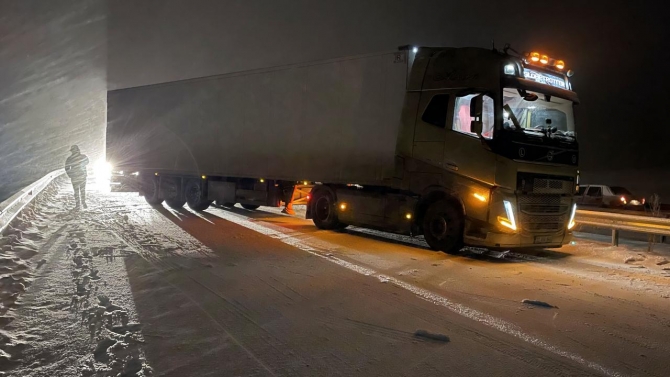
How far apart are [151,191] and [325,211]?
847 cm

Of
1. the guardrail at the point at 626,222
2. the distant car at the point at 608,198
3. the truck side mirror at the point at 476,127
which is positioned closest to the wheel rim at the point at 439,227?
the truck side mirror at the point at 476,127

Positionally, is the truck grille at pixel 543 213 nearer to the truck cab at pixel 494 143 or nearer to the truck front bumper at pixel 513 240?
the truck cab at pixel 494 143

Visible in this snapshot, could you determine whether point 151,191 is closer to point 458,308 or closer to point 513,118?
point 513,118

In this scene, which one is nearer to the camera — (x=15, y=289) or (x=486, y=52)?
(x=15, y=289)

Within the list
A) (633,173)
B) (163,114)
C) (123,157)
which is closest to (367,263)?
(163,114)

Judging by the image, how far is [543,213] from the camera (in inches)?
347

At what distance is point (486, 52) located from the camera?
29.3 feet

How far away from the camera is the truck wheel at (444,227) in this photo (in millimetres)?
9180

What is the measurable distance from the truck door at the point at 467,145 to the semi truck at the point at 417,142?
2cm

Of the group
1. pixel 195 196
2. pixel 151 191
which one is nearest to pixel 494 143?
pixel 195 196

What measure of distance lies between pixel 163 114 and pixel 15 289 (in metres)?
11.3

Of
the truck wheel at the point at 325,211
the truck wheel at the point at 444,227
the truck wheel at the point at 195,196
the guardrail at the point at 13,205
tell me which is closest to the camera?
the guardrail at the point at 13,205

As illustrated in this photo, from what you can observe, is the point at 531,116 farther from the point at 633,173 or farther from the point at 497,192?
the point at 633,173

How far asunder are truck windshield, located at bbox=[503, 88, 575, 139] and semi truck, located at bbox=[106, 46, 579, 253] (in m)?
0.03
